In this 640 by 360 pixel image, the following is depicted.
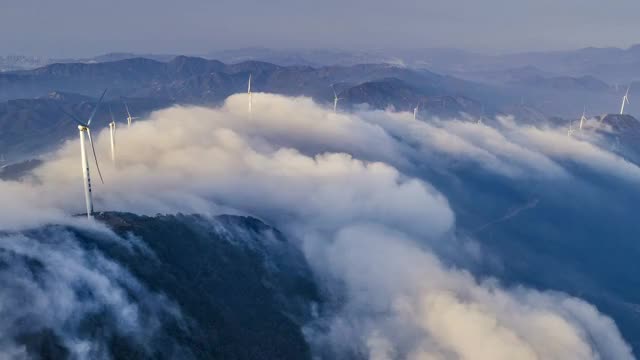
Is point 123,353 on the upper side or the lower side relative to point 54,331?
lower

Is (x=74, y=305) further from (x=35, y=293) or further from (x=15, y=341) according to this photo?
(x=15, y=341)

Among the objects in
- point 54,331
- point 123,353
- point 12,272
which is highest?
point 12,272

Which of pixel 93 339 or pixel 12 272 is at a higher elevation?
pixel 12 272

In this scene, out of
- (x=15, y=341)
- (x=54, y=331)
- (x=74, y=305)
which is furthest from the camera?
(x=74, y=305)

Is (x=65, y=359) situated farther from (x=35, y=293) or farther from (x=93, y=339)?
(x=35, y=293)

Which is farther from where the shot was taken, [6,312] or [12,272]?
[12,272]

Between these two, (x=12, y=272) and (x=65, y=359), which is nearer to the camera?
(x=65, y=359)

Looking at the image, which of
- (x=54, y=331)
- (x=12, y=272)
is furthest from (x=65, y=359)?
(x=12, y=272)

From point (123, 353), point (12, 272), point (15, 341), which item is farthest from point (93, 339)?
point (12, 272)

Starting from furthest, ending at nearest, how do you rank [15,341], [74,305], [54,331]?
[74,305], [54,331], [15,341]
